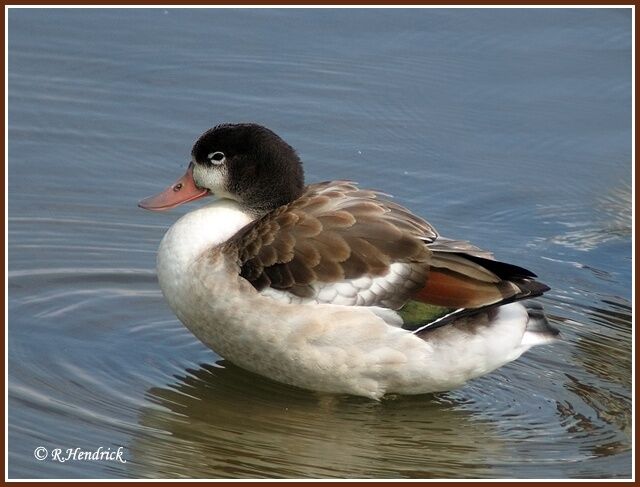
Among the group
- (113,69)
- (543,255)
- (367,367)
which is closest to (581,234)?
(543,255)

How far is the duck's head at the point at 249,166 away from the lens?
8734 millimetres

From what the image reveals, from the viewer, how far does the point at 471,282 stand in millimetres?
8344

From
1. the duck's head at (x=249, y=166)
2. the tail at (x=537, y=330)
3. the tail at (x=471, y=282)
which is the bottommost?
the tail at (x=537, y=330)

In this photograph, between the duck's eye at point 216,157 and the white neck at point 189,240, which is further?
the duck's eye at point 216,157

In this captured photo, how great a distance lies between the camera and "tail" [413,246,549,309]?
8289mm

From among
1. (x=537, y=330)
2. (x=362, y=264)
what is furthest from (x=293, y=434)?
(x=537, y=330)

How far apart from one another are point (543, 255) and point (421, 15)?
4008 millimetres

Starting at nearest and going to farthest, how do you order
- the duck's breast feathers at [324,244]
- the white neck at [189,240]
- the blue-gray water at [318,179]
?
1. the blue-gray water at [318,179]
2. the duck's breast feathers at [324,244]
3. the white neck at [189,240]

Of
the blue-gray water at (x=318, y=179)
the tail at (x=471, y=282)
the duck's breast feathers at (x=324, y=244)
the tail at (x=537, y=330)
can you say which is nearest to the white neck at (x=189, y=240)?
the duck's breast feathers at (x=324, y=244)

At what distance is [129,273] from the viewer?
391 inches

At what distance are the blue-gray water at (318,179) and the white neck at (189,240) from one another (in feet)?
2.20

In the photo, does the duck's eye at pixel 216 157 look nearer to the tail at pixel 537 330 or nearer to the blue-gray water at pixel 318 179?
the blue-gray water at pixel 318 179

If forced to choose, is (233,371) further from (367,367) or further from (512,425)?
(512,425)

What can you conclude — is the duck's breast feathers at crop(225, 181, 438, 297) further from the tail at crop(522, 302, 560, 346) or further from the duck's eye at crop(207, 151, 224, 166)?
the tail at crop(522, 302, 560, 346)
